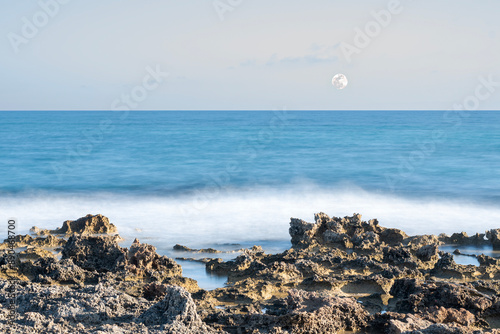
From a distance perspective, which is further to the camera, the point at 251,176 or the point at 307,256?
the point at 251,176

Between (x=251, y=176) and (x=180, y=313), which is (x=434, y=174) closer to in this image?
(x=251, y=176)

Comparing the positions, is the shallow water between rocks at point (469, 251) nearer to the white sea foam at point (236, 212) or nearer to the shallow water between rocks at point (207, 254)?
the white sea foam at point (236, 212)

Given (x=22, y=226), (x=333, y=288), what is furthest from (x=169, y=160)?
(x=333, y=288)

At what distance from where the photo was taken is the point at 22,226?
11.5 metres

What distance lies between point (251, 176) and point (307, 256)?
41.3 feet

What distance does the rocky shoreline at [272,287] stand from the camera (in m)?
4.59

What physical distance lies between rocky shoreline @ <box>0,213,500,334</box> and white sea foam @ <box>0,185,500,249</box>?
66.6 inches

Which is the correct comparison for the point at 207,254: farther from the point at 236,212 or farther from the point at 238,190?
the point at 238,190

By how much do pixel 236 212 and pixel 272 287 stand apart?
23.1 ft

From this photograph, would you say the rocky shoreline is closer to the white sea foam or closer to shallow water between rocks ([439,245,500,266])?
shallow water between rocks ([439,245,500,266])

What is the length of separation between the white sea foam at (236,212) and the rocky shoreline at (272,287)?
1.69m

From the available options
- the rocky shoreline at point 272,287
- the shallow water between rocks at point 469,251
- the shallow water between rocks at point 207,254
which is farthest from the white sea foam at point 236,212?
the shallow water between rocks at point 469,251

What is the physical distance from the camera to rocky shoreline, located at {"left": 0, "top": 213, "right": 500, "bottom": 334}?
4590mm

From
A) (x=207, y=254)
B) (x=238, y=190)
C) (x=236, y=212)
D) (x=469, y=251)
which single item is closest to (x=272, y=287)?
(x=207, y=254)
